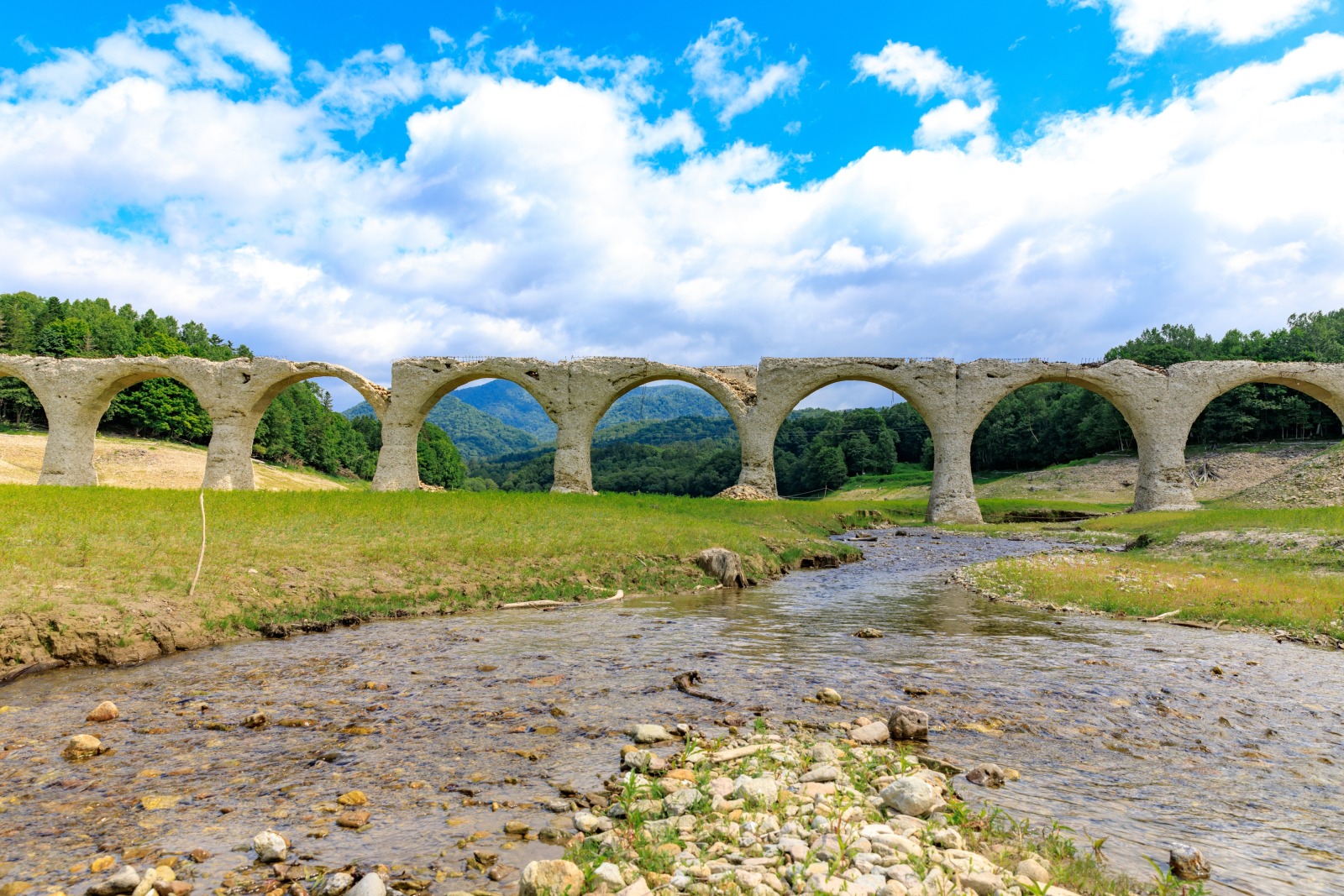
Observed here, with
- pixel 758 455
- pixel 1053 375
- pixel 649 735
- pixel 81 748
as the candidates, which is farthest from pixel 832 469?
pixel 81 748

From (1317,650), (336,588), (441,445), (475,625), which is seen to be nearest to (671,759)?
(475,625)

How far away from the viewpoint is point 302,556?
419 inches

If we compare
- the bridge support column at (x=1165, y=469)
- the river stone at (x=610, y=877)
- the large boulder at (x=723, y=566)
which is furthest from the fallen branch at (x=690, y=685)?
the bridge support column at (x=1165, y=469)

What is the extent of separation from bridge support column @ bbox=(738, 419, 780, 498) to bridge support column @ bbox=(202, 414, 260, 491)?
23.7m

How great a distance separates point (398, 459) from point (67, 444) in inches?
695

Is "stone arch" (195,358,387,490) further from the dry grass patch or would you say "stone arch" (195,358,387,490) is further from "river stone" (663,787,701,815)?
"river stone" (663,787,701,815)

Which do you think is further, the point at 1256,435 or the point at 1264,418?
the point at 1256,435

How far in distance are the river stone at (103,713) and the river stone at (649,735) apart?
4215mm

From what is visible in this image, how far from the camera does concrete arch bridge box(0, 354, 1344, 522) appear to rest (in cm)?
3225

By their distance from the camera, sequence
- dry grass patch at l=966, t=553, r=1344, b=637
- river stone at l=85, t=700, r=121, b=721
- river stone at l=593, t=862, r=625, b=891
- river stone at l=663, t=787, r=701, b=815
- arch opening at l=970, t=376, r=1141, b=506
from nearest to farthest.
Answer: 1. river stone at l=593, t=862, r=625, b=891
2. river stone at l=663, t=787, r=701, b=815
3. river stone at l=85, t=700, r=121, b=721
4. dry grass patch at l=966, t=553, r=1344, b=637
5. arch opening at l=970, t=376, r=1141, b=506

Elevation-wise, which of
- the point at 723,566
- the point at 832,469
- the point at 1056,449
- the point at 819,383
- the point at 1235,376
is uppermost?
the point at 1235,376

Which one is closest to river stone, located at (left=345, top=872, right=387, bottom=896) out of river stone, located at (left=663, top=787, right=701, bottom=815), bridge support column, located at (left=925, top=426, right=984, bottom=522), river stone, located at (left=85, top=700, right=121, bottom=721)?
river stone, located at (left=663, top=787, right=701, bottom=815)

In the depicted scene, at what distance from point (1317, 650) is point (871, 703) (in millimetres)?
6204

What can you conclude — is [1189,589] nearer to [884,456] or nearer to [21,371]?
[21,371]
